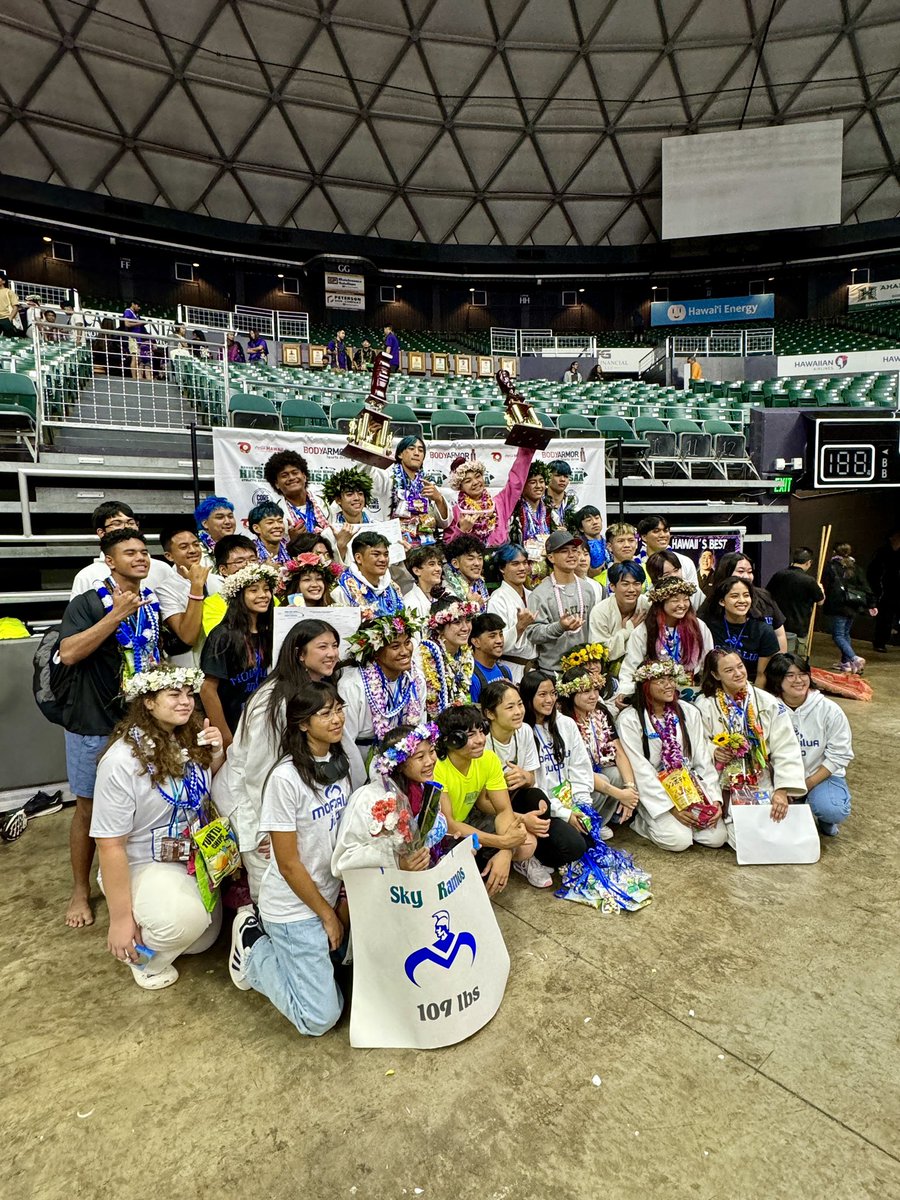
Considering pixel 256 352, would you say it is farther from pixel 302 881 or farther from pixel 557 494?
pixel 302 881

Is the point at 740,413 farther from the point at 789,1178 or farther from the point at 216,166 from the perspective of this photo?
the point at 216,166

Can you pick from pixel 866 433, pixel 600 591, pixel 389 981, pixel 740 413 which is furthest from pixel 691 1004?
pixel 740 413

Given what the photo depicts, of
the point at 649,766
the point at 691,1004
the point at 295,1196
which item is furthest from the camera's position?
the point at 649,766

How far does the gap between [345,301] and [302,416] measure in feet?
64.9

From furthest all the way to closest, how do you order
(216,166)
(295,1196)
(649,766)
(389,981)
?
(216,166) → (649,766) → (389,981) → (295,1196)

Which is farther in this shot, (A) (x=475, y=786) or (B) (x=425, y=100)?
(B) (x=425, y=100)

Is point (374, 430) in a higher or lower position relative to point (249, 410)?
lower

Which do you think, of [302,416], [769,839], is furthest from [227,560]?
[302,416]

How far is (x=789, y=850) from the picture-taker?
11.8 ft

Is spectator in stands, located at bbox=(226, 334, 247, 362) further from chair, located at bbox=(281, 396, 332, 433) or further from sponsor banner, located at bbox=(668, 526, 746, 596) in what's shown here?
sponsor banner, located at bbox=(668, 526, 746, 596)

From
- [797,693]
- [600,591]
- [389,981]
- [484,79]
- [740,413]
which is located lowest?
[389,981]

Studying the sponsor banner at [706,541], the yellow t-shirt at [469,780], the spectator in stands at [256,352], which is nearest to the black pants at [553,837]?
the yellow t-shirt at [469,780]

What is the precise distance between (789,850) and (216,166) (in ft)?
87.6

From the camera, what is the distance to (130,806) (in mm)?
2662
